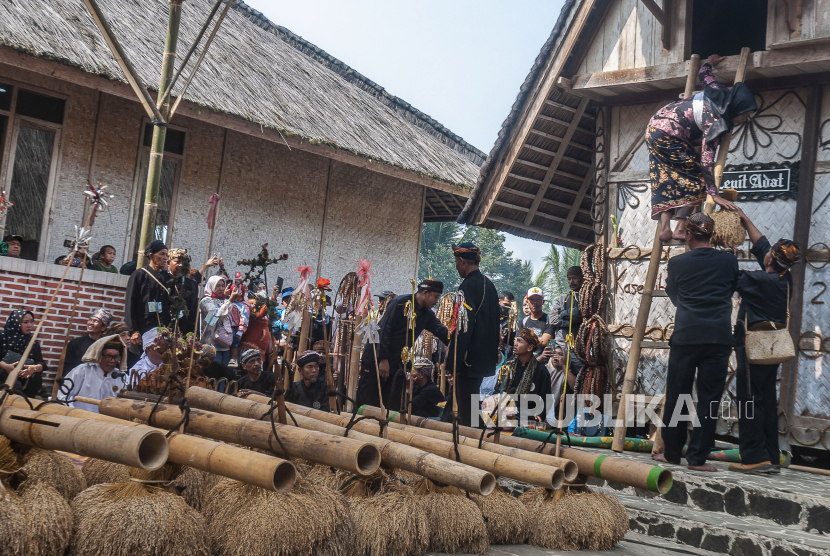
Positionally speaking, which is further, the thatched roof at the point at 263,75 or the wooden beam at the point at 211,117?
the thatched roof at the point at 263,75

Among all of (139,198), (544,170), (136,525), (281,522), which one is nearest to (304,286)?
(281,522)

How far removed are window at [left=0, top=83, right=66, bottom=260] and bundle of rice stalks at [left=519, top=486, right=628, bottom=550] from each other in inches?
282

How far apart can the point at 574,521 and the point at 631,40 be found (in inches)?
208

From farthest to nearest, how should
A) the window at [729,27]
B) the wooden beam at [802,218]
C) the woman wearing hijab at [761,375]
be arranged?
the window at [729,27] → the wooden beam at [802,218] → the woman wearing hijab at [761,375]

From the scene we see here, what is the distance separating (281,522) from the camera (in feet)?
10.6

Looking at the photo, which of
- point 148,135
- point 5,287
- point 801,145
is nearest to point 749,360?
point 801,145

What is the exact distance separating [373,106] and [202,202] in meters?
4.94

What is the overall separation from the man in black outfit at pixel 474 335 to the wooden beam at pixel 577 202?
3.35 metres

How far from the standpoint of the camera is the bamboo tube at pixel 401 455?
12.0 feet

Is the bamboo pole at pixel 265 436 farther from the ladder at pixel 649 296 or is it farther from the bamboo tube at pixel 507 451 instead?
the ladder at pixel 649 296

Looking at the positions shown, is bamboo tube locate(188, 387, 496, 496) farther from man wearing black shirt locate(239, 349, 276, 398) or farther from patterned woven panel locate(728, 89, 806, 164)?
patterned woven panel locate(728, 89, 806, 164)

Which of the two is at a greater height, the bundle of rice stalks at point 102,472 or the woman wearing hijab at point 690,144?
the woman wearing hijab at point 690,144

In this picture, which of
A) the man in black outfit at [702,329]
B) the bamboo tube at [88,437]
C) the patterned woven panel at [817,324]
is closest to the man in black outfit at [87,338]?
the bamboo tube at [88,437]

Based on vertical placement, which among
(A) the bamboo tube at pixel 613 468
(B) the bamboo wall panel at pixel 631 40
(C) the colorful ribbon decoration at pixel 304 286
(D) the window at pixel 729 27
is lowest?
(A) the bamboo tube at pixel 613 468
